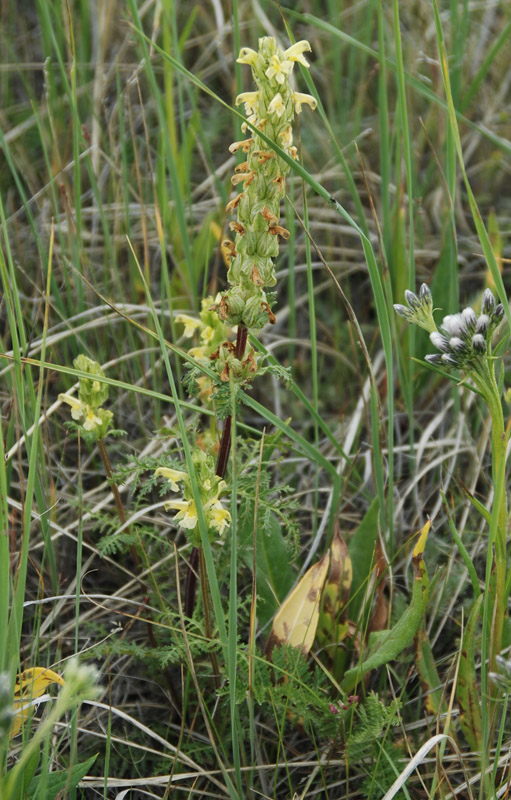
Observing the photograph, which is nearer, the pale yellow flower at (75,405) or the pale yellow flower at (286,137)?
the pale yellow flower at (286,137)

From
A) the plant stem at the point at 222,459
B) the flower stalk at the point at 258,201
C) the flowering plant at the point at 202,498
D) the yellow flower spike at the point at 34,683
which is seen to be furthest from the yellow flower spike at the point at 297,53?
the yellow flower spike at the point at 34,683

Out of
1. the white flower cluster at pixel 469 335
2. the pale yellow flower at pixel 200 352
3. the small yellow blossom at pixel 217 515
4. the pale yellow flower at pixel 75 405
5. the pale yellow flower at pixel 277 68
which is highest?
the pale yellow flower at pixel 277 68

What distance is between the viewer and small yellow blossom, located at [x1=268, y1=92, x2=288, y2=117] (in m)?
1.20

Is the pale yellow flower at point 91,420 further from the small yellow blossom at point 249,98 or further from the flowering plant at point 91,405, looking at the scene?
the small yellow blossom at point 249,98

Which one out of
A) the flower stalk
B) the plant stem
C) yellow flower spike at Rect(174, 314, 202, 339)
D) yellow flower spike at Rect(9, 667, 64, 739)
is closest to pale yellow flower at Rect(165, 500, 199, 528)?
the plant stem

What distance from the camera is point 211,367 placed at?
4.76 ft

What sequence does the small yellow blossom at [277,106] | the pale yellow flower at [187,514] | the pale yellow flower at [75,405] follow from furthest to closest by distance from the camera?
the pale yellow flower at [75,405], the pale yellow flower at [187,514], the small yellow blossom at [277,106]

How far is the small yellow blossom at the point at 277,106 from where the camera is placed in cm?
120

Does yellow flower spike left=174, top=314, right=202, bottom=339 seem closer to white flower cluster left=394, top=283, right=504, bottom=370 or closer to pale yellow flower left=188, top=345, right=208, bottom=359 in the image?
pale yellow flower left=188, top=345, right=208, bottom=359

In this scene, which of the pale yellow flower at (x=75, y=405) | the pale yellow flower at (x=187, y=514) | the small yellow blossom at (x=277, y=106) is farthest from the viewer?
the pale yellow flower at (x=75, y=405)

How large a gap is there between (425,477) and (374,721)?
2.79 feet

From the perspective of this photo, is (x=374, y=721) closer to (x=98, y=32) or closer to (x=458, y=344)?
(x=458, y=344)

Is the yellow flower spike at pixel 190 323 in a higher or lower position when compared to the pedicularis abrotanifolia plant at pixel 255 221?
lower

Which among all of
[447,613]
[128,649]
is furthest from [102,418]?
[447,613]
